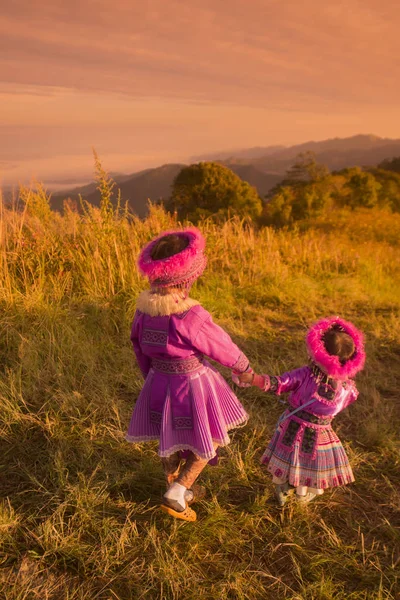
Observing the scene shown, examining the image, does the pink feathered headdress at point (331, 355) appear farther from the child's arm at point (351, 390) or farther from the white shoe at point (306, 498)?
the white shoe at point (306, 498)

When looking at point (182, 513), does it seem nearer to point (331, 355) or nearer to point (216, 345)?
point (216, 345)

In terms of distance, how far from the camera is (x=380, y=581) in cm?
200

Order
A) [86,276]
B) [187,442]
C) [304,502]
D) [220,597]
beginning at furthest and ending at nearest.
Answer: [86,276], [304,502], [187,442], [220,597]

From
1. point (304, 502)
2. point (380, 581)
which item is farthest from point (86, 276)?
point (380, 581)

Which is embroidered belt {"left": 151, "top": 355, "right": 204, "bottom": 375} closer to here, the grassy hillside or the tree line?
the grassy hillside

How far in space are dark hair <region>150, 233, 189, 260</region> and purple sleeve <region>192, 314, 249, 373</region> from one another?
36cm

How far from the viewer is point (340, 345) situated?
215 cm

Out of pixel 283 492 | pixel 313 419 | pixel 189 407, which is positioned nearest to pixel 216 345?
pixel 189 407

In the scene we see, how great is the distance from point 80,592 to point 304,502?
4.03ft

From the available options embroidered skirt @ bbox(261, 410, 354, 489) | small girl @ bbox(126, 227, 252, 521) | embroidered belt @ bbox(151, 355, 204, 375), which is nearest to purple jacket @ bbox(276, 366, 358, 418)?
embroidered skirt @ bbox(261, 410, 354, 489)

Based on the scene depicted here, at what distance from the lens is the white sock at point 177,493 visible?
2240 millimetres

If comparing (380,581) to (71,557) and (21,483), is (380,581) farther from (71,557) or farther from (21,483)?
(21,483)

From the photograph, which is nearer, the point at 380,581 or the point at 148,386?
the point at 380,581

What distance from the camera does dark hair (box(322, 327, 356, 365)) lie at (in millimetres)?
2148
